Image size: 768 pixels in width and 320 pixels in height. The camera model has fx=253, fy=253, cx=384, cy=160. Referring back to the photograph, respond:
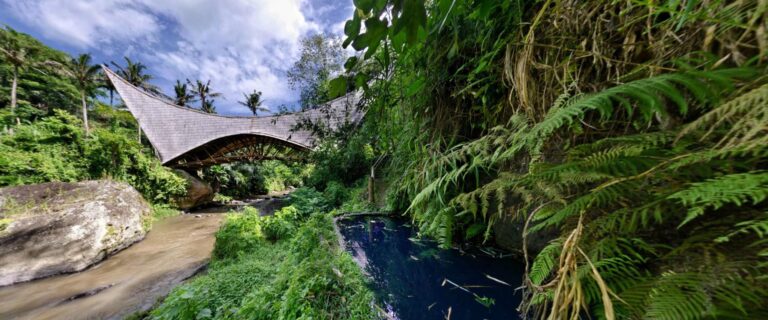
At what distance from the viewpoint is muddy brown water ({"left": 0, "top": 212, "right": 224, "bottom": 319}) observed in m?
3.91

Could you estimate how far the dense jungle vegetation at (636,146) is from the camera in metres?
0.33

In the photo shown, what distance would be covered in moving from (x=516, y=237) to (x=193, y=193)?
579 inches

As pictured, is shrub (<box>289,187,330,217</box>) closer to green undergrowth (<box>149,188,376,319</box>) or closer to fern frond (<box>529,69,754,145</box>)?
green undergrowth (<box>149,188,376,319</box>)

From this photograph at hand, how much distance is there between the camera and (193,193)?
12078 mm

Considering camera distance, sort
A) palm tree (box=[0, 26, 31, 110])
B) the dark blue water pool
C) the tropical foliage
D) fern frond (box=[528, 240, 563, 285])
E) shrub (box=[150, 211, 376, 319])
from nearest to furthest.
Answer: fern frond (box=[528, 240, 563, 285]) < the dark blue water pool < shrub (box=[150, 211, 376, 319]) < the tropical foliage < palm tree (box=[0, 26, 31, 110])

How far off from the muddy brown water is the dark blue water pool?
4692 mm

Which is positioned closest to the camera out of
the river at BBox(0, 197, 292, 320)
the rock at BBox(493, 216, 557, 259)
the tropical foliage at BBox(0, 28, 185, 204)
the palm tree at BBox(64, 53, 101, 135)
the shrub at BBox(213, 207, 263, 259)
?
the rock at BBox(493, 216, 557, 259)

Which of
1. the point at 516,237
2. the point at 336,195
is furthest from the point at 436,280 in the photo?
the point at 336,195

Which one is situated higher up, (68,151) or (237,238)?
(68,151)

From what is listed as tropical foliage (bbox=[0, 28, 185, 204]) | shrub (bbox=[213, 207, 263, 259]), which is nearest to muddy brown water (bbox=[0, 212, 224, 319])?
shrub (bbox=[213, 207, 263, 259])

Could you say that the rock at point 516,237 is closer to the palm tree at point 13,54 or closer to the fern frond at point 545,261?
the fern frond at point 545,261

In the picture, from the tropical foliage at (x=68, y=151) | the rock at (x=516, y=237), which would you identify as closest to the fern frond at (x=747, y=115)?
the rock at (x=516, y=237)

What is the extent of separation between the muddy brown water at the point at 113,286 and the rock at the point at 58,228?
0.87ft

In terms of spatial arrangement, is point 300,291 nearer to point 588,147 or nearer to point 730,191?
point 588,147
